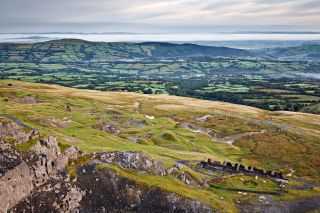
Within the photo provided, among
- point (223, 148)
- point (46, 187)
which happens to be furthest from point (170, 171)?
point (223, 148)

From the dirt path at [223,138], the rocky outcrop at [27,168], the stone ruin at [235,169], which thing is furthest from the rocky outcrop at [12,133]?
the dirt path at [223,138]

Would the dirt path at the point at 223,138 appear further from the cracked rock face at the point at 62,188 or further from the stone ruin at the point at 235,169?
the cracked rock face at the point at 62,188

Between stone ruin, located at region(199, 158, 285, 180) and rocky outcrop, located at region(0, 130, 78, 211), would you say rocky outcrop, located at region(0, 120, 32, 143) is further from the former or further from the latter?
stone ruin, located at region(199, 158, 285, 180)

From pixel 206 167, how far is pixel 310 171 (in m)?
54.0

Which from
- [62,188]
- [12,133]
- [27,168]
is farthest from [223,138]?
[27,168]

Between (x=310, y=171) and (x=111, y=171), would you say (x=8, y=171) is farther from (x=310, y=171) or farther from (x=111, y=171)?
(x=310, y=171)

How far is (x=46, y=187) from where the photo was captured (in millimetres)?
77250

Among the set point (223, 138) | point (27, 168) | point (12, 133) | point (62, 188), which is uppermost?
point (12, 133)

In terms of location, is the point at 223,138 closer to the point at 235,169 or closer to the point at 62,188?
the point at 235,169

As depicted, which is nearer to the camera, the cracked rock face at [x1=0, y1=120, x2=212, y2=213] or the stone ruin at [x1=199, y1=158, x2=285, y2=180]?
the cracked rock face at [x1=0, y1=120, x2=212, y2=213]

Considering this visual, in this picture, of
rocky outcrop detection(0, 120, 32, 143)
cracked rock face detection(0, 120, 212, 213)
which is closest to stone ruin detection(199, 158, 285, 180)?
cracked rock face detection(0, 120, 212, 213)

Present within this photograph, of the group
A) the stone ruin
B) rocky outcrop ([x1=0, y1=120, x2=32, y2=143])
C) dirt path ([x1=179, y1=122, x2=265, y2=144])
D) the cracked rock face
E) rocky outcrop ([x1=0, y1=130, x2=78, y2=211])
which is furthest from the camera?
dirt path ([x1=179, y1=122, x2=265, y2=144])

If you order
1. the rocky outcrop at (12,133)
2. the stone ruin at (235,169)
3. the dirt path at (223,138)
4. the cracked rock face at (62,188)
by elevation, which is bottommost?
the dirt path at (223,138)

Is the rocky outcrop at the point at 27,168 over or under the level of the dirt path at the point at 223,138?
over
